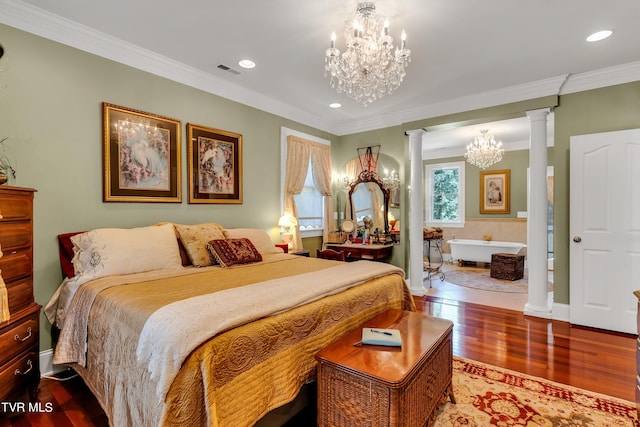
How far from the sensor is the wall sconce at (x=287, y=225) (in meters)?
4.27

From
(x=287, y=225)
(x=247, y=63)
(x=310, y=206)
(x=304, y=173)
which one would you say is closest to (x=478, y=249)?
(x=310, y=206)

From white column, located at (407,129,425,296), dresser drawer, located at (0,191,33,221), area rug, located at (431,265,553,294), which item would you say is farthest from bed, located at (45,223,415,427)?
area rug, located at (431,265,553,294)

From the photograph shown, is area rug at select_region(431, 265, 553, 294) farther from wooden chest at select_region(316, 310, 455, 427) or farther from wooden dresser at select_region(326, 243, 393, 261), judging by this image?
wooden chest at select_region(316, 310, 455, 427)

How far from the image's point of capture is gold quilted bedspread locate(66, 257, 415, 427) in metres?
1.23

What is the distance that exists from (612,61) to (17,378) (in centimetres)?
558

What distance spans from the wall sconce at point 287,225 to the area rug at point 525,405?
264 centimetres

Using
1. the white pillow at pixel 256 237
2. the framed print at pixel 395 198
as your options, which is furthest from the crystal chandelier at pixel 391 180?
the white pillow at pixel 256 237

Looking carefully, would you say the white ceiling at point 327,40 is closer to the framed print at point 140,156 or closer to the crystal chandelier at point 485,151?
the framed print at point 140,156

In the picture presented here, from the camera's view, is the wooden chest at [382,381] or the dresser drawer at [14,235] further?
the dresser drawer at [14,235]

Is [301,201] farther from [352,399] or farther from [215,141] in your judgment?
[352,399]

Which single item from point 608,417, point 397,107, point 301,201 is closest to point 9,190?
point 301,201

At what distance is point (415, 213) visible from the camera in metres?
4.75

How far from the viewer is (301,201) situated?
4953 millimetres

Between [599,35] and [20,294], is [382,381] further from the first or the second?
[599,35]
